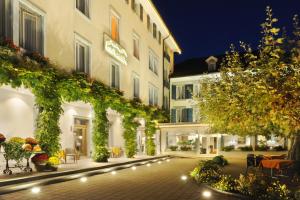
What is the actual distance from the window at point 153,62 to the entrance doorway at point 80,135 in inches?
437

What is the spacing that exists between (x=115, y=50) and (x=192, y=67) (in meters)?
22.6

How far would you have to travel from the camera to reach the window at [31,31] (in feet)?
50.4

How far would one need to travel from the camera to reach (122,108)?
24.1m

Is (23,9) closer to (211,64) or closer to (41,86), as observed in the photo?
(41,86)

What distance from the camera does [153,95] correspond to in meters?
34.7

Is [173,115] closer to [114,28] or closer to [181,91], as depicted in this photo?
[181,91]

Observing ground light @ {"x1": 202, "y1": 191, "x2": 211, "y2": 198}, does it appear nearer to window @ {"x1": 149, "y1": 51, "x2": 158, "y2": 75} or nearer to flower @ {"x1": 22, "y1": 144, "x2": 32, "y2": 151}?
flower @ {"x1": 22, "y1": 144, "x2": 32, "y2": 151}

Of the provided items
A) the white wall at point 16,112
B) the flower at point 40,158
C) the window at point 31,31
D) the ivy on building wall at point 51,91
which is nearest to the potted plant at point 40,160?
the flower at point 40,158

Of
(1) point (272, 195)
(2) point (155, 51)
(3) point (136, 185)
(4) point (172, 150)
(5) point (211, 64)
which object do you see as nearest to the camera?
(1) point (272, 195)

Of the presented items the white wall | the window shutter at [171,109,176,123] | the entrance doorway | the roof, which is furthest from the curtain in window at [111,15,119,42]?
the window shutter at [171,109,176,123]

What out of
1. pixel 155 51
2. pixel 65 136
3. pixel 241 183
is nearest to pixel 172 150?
pixel 155 51

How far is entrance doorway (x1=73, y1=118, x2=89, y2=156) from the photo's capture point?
2381 centimetres

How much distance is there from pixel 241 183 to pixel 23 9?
11.0 m

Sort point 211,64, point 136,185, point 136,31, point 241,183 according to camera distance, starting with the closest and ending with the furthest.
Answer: point 241,183 → point 136,185 → point 136,31 → point 211,64
